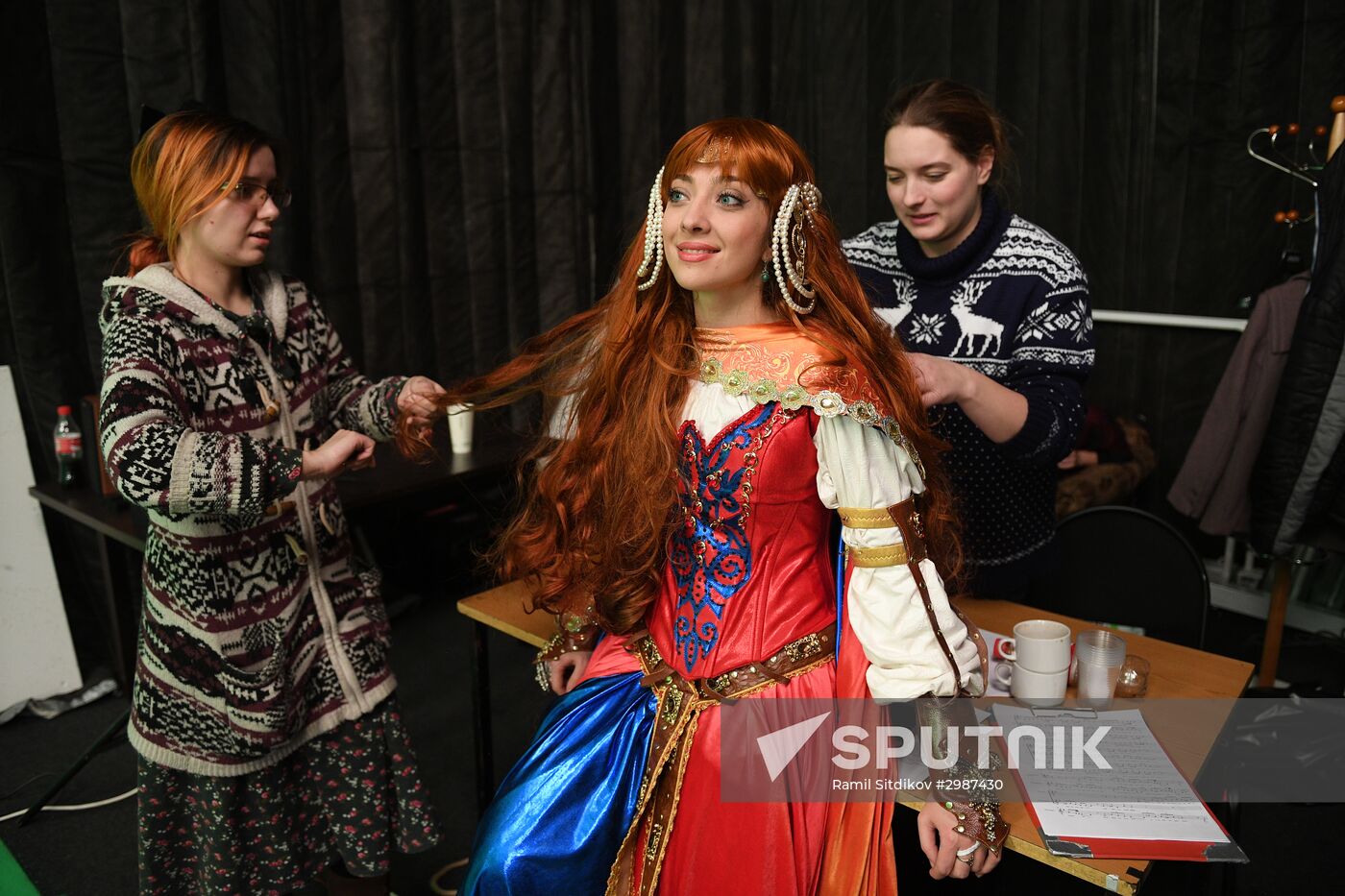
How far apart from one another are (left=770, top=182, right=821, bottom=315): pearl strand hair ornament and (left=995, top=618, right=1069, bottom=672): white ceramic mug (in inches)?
23.1

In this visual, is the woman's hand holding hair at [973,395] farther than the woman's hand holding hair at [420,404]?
No

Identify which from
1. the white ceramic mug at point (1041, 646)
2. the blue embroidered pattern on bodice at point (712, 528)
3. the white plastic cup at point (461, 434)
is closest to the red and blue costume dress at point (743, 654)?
the blue embroidered pattern on bodice at point (712, 528)

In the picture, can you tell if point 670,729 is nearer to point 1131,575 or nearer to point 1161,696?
point 1161,696

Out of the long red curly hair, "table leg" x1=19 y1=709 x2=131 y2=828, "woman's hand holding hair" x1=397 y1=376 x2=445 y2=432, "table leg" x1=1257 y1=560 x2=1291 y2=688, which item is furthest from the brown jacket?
"table leg" x1=19 y1=709 x2=131 y2=828

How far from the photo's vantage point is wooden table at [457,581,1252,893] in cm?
126

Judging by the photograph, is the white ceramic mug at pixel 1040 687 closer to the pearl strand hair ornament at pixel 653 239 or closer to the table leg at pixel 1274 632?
the pearl strand hair ornament at pixel 653 239

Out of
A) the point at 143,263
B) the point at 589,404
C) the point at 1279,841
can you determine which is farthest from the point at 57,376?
the point at 1279,841

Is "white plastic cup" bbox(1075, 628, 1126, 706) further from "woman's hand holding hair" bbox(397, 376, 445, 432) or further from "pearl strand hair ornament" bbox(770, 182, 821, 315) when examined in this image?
"woman's hand holding hair" bbox(397, 376, 445, 432)

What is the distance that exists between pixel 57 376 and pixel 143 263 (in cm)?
152

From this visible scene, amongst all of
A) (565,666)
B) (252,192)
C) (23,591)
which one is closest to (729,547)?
(565,666)

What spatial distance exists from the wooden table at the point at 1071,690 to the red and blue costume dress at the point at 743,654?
6.9 inches

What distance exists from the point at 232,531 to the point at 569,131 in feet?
8.40

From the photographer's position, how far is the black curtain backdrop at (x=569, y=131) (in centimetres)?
296

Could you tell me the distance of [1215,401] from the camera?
3248 mm
